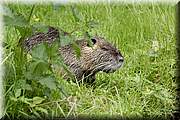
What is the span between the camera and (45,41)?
290 cm

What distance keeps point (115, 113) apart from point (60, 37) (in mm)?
553

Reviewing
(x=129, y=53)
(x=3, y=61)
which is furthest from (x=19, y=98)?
(x=129, y=53)

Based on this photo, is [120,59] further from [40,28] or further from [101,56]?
[40,28]

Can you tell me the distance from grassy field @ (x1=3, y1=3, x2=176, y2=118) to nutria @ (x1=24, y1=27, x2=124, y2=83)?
0.04 meters

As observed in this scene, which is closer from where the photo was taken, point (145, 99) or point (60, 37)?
point (60, 37)

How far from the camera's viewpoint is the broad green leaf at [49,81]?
264 cm

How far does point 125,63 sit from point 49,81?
517 millimetres

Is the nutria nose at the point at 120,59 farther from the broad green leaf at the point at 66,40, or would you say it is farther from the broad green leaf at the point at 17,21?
the broad green leaf at the point at 17,21

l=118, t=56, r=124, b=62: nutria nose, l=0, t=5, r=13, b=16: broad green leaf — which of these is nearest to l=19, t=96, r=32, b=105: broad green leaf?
l=0, t=5, r=13, b=16: broad green leaf

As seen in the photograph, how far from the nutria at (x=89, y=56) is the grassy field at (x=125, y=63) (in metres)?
0.04

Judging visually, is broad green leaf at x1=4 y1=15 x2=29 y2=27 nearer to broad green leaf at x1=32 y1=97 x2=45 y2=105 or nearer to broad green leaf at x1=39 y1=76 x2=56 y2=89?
broad green leaf at x1=39 y1=76 x2=56 y2=89

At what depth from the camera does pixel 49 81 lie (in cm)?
266

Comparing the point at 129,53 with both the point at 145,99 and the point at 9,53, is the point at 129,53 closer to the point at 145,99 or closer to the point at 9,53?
the point at 145,99

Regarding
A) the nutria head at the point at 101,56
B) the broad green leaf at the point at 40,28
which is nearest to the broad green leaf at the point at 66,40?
the broad green leaf at the point at 40,28
